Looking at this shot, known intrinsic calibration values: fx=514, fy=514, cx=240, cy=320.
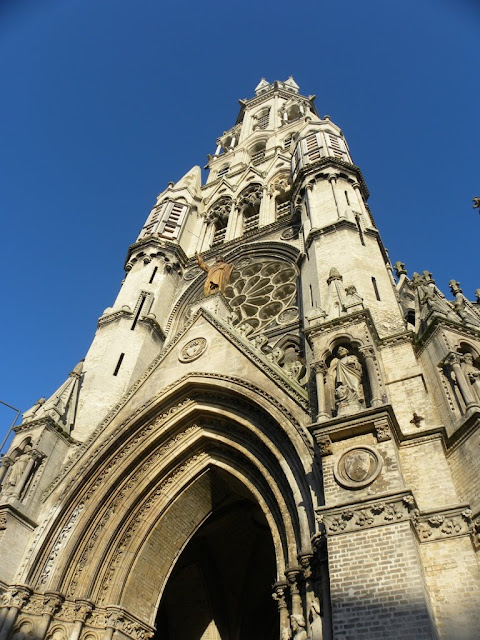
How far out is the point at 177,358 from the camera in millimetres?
12750

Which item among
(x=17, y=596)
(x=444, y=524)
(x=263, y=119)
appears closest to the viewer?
(x=444, y=524)

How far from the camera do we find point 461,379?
8.74 meters

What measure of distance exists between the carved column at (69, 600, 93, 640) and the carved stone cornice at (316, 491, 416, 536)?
5623mm

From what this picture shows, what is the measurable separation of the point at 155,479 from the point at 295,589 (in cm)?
457

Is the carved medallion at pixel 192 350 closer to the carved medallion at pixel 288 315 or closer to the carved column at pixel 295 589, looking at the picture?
the carved medallion at pixel 288 315

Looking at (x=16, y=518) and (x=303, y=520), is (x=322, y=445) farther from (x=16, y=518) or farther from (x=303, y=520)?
(x=16, y=518)

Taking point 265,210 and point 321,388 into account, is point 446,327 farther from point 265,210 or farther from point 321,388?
point 265,210

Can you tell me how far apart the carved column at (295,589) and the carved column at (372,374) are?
9.37ft

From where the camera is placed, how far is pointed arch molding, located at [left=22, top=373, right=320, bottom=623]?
389 inches

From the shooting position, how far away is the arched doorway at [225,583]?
12.9 metres

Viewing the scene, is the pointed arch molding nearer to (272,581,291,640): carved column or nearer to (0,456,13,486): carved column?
(272,581,291,640): carved column

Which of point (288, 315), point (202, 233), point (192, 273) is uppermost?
point (202, 233)

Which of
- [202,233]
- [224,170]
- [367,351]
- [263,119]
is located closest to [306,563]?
[367,351]

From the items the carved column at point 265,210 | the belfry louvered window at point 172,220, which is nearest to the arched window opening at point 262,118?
the carved column at point 265,210
